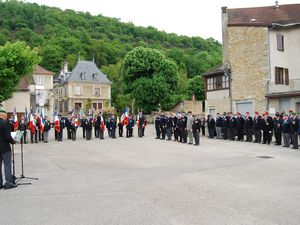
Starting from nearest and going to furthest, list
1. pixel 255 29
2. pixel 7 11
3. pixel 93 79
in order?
pixel 255 29 < pixel 93 79 < pixel 7 11

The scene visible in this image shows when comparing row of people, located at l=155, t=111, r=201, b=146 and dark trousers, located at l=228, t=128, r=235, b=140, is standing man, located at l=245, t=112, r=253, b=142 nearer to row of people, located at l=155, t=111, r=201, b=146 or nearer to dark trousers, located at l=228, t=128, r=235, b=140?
dark trousers, located at l=228, t=128, r=235, b=140

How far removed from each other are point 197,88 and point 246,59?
130 feet

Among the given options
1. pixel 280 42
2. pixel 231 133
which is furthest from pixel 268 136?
pixel 280 42

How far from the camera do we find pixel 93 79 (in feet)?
247

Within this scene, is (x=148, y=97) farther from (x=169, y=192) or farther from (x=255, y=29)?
(x=169, y=192)

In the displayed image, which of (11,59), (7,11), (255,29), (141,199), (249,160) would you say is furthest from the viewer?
(7,11)

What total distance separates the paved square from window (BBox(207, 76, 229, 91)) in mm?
20713

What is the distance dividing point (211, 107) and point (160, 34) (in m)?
90.3

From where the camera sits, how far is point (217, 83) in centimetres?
3666

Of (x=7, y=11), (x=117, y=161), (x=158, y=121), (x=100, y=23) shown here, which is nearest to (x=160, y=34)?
(x=100, y=23)

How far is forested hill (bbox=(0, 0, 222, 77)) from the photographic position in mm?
92500

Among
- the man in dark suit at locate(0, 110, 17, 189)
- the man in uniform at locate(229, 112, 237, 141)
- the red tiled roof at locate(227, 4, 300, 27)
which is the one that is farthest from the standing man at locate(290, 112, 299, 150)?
the red tiled roof at locate(227, 4, 300, 27)

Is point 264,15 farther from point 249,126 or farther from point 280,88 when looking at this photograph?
point 249,126

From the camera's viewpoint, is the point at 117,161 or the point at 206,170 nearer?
the point at 206,170
